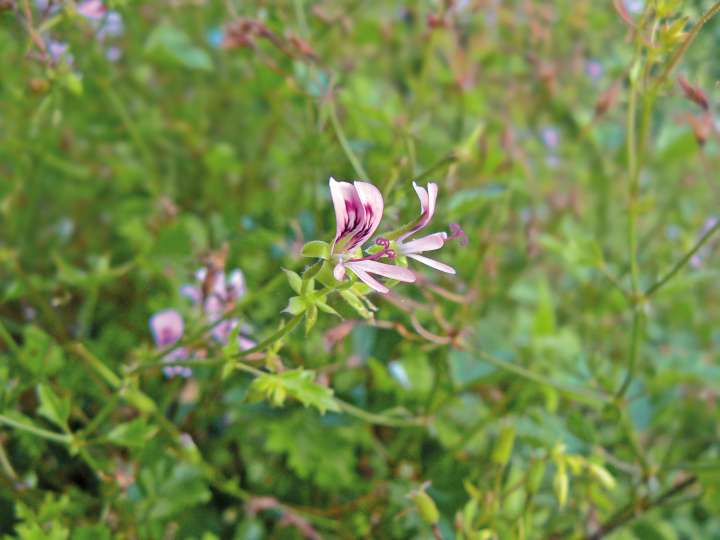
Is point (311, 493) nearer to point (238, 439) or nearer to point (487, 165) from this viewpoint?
point (238, 439)

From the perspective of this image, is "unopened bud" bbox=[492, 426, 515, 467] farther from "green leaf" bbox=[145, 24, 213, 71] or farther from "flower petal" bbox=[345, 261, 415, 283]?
"green leaf" bbox=[145, 24, 213, 71]

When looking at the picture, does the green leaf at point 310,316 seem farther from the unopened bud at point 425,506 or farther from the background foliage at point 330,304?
the unopened bud at point 425,506

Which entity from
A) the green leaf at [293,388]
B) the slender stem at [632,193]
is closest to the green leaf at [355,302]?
the green leaf at [293,388]

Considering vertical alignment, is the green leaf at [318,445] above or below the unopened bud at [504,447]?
below

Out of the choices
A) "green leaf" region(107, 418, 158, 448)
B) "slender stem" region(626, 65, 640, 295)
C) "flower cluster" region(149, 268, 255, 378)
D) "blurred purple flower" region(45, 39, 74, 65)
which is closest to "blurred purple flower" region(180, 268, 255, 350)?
"flower cluster" region(149, 268, 255, 378)

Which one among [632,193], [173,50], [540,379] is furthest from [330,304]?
[173,50]

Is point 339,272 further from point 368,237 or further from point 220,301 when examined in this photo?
point 220,301
